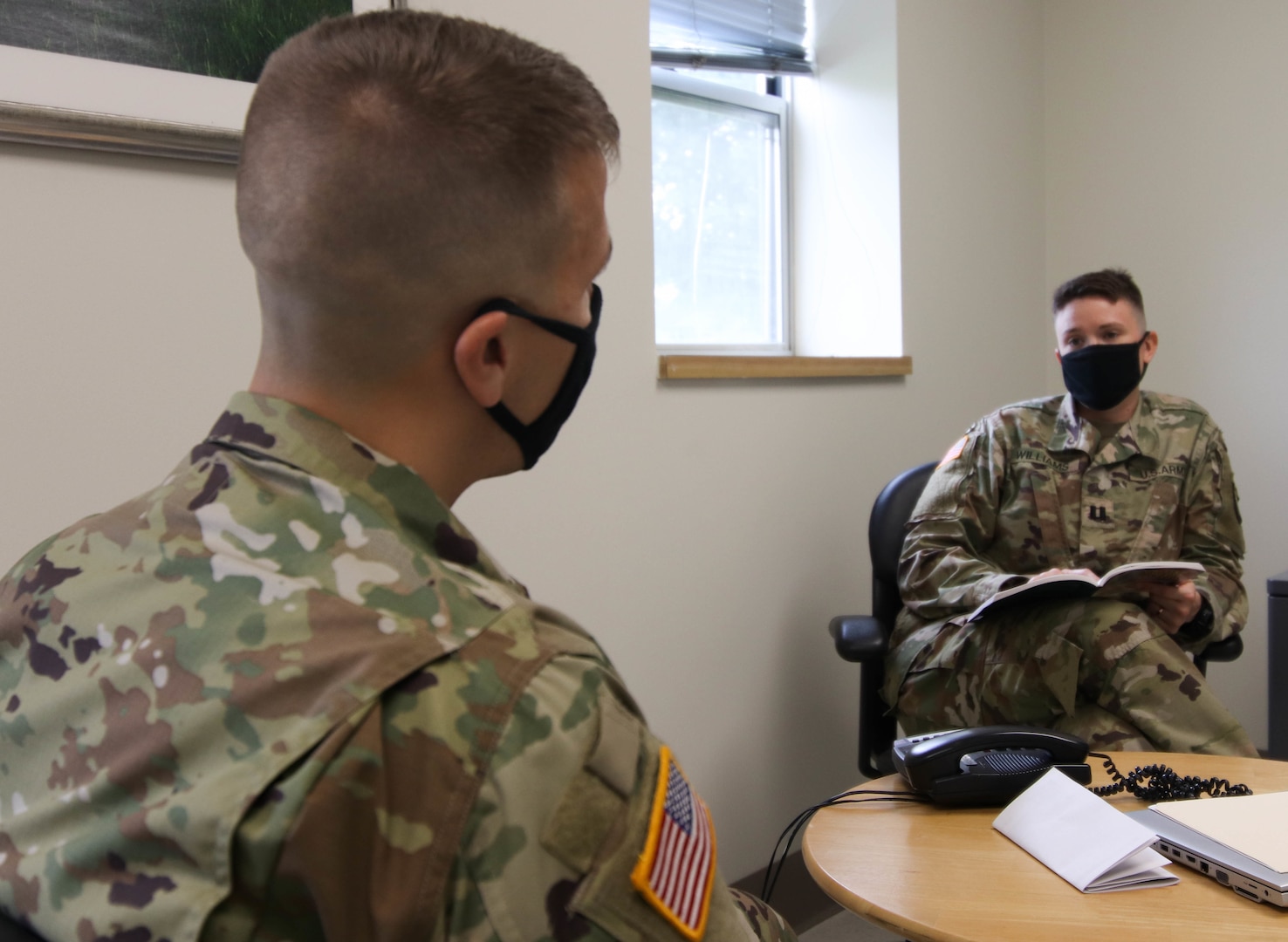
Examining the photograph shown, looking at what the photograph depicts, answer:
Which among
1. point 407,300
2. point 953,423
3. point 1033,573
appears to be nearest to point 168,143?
point 407,300

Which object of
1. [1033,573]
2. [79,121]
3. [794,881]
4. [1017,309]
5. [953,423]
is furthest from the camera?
[1017,309]

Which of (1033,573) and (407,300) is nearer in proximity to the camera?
(407,300)

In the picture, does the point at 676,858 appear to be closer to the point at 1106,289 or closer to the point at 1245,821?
the point at 1245,821

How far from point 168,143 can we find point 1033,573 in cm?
167

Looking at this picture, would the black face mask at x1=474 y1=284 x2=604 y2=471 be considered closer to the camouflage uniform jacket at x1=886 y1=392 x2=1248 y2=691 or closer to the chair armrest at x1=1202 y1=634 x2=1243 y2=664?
the camouflage uniform jacket at x1=886 y1=392 x2=1248 y2=691

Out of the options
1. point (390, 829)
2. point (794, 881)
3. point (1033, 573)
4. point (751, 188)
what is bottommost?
point (794, 881)

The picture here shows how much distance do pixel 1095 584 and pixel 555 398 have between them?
3.88ft

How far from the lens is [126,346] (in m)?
1.28

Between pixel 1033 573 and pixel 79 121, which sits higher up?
pixel 79 121

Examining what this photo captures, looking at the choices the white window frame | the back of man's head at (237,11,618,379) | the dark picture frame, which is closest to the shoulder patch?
the white window frame

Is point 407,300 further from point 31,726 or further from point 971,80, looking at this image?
point 971,80

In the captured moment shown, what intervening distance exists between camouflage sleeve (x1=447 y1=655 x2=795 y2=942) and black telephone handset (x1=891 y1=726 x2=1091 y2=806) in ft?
2.56

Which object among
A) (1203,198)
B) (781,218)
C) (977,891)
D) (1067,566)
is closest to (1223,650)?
(1067,566)

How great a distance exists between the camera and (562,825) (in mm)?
531
